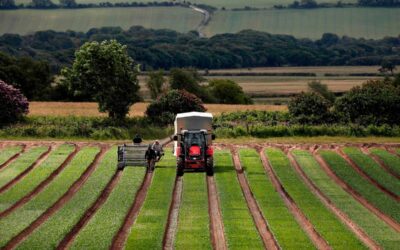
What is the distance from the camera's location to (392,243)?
96.0ft

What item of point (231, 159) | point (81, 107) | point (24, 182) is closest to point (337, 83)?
point (81, 107)

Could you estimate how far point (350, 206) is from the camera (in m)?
36.3

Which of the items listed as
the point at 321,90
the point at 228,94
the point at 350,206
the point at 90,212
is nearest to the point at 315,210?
the point at 350,206

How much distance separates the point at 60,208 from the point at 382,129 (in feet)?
107

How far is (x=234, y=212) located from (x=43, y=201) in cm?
857

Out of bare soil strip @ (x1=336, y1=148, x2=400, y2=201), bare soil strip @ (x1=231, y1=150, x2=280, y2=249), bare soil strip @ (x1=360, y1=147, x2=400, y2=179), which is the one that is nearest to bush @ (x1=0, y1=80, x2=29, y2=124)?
bare soil strip @ (x1=231, y1=150, x2=280, y2=249)

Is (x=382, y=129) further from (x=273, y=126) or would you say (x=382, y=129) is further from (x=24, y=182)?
(x=24, y=182)

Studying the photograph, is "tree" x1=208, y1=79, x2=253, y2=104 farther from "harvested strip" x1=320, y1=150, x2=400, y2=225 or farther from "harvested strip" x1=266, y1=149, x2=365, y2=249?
"harvested strip" x1=266, y1=149, x2=365, y2=249

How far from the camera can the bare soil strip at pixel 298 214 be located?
29541 millimetres

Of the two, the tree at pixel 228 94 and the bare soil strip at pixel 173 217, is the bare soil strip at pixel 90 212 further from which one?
the tree at pixel 228 94

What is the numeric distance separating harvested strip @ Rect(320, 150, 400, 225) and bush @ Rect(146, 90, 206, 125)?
48.4ft

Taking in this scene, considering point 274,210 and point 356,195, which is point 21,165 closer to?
point 274,210

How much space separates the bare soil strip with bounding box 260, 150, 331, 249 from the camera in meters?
29.5

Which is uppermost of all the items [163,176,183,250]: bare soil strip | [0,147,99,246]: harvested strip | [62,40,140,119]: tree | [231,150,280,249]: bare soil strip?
[62,40,140,119]: tree
